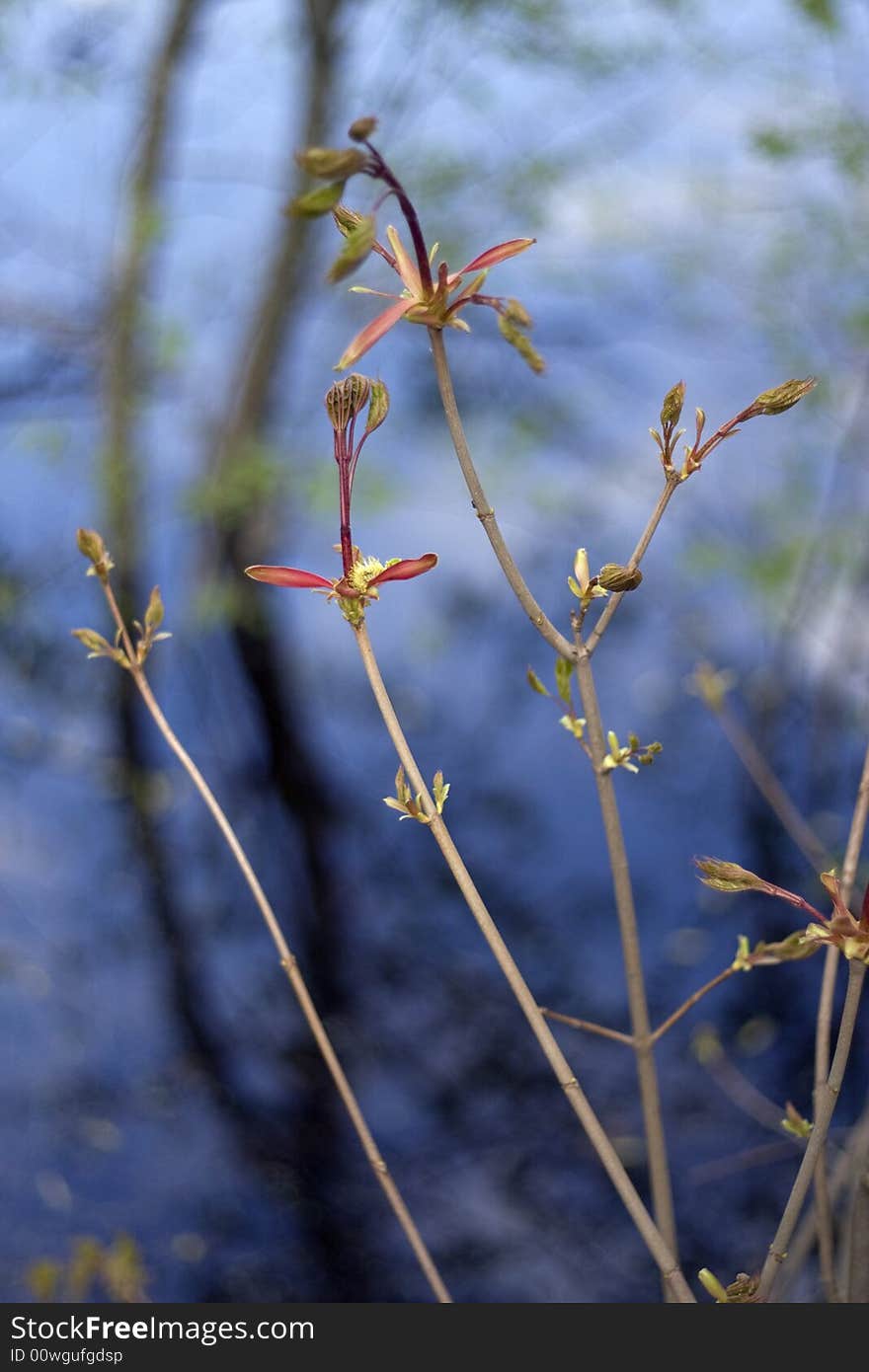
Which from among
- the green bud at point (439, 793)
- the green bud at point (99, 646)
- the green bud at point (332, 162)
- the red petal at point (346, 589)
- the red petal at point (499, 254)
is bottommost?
the green bud at point (439, 793)

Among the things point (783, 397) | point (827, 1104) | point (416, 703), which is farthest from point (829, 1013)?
point (416, 703)

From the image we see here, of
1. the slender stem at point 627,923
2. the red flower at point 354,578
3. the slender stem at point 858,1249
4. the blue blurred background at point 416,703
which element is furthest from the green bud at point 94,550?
the blue blurred background at point 416,703

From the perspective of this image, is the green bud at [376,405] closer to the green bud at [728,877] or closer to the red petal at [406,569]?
the red petal at [406,569]

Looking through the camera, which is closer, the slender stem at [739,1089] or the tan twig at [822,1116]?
the tan twig at [822,1116]

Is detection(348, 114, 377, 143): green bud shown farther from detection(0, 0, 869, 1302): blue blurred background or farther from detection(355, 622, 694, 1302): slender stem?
detection(0, 0, 869, 1302): blue blurred background

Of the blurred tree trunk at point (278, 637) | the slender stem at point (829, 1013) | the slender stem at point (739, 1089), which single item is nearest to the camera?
the slender stem at point (829, 1013)

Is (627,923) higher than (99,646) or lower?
lower

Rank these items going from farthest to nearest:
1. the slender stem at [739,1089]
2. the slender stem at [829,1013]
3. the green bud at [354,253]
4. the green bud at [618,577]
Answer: the slender stem at [739,1089]
the slender stem at [829,1013]
the green bud at [618,577]
the green bud at [354,253]

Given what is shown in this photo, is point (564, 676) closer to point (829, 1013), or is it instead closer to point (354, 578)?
point (354, 578)
